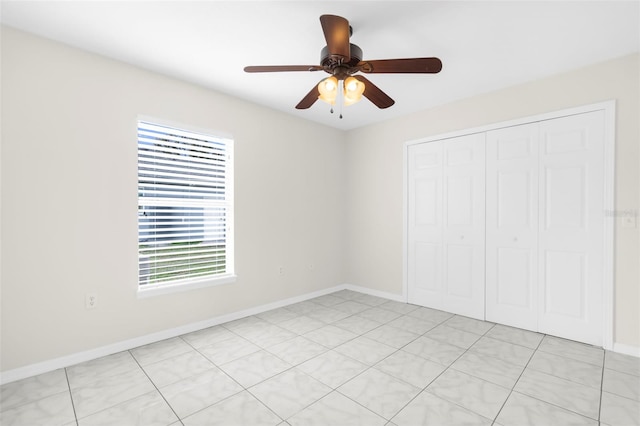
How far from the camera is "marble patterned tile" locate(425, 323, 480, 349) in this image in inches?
112

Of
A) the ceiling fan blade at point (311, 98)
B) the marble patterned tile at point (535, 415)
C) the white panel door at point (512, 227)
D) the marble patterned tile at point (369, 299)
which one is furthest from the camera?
the marble patterned tile at point (369, 299)

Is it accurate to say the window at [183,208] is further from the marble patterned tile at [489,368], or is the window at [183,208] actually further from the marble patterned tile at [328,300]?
the marble patterned tile at [489,368]

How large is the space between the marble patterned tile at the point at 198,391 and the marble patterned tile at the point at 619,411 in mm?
2342

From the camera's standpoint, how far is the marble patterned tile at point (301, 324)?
3.20m

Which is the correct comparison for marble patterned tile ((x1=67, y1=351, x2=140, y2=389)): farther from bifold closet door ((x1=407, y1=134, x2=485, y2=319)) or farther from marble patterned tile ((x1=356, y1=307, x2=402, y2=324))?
bifold closet door ((x1=407, y1=134, x2=485, y2=319))

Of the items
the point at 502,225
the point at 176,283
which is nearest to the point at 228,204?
the point at 176,283

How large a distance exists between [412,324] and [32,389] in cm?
332

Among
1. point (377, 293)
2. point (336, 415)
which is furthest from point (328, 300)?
point (336, 415)

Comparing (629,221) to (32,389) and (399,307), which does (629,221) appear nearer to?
(399,307)

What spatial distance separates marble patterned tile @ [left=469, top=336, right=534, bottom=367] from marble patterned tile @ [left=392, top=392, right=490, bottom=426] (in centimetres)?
93

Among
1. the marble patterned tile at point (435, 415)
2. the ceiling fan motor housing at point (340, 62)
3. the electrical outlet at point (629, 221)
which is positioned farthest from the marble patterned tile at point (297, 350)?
the electrical outlet at point (629, 221)

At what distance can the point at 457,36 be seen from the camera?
7.65 ft

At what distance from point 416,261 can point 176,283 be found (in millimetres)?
2978

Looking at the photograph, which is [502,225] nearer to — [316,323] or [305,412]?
[316,323]
